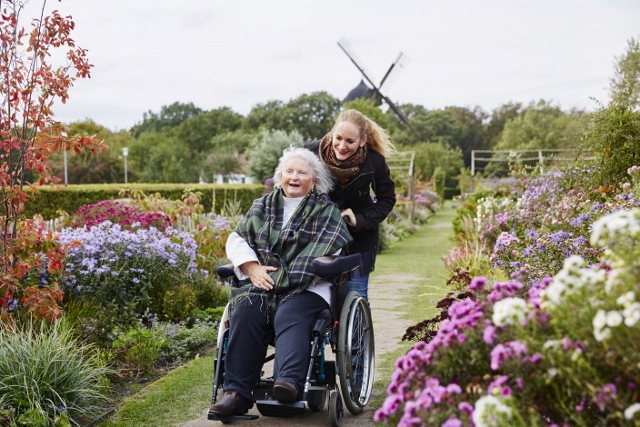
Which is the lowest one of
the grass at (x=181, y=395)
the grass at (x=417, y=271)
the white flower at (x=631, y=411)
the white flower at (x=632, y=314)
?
the grass at (x=417, y=271)

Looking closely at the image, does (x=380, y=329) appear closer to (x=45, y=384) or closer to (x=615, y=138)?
(x=615, y=138)

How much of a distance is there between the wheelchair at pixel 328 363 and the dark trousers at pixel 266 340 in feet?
0.16

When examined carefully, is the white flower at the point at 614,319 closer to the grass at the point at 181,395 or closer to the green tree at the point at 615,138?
the grass at the point at 181,395

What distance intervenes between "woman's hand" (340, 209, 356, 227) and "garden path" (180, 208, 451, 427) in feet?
3.26

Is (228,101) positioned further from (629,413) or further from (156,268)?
(629,413)

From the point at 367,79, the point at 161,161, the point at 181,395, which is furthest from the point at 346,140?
the point at 161,161

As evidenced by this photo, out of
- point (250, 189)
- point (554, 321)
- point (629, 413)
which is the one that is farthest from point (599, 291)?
point (250, 189)

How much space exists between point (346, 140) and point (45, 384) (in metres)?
1.95

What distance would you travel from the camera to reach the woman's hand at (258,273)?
10.7ft

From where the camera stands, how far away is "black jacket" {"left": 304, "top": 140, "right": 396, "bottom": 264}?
375cm

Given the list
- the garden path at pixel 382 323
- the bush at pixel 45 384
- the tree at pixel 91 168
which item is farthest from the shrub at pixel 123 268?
the tree at pixel 91 168

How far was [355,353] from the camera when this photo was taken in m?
3.50

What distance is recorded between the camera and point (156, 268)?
5.32 meters

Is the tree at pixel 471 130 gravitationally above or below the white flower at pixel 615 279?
above
